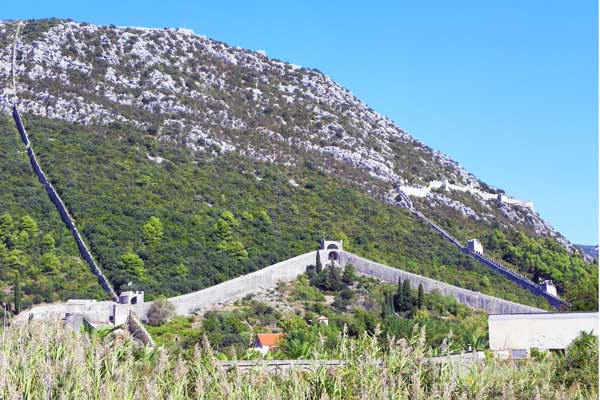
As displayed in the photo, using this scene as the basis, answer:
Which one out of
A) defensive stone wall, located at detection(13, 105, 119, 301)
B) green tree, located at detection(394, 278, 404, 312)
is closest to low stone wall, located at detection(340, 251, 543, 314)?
green tree, located at detection(394, 278, 404, 312)

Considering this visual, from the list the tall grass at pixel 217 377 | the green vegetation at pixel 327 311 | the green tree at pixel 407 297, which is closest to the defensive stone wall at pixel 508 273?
the green vegetation at pixel 327 311

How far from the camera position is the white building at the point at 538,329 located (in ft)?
76.8

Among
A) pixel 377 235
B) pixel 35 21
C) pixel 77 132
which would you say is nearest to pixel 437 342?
pixel 377 235

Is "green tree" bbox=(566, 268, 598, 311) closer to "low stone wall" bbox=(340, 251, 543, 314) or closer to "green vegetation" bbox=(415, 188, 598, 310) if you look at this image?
"low stone wall" bbox=(340, 251, 543, 314)

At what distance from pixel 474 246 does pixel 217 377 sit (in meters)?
41.6

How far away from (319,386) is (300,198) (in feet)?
143

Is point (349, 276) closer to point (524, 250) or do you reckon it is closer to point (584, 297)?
point (584, 297)

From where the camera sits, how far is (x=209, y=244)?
143 ft

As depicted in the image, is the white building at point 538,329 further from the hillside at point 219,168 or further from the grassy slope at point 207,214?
the grassy slope at point 207,214

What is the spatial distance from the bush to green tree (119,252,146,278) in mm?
4768

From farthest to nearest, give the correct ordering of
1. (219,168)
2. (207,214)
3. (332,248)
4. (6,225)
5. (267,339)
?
(219,168)
(207,214)
(332,248)
(6,225)
(267,339)

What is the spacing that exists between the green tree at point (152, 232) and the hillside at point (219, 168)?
2.8 inches

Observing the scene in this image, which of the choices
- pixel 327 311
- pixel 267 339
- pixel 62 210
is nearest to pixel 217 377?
pixel 267 339

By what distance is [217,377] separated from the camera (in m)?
10.1
